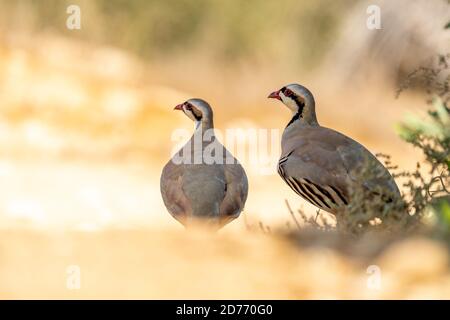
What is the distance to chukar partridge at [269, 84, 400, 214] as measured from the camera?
7.90 metres

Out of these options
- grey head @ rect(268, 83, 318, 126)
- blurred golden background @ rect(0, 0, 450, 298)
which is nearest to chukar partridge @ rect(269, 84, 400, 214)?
grey head @ rect(268, 83, 318, 126)

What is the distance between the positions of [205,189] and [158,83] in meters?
12.7

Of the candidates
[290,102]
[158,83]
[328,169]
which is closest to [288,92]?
[290,102]

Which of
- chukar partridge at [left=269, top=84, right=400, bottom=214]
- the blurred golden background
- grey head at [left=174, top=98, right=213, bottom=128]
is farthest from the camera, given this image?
the blurred golden background

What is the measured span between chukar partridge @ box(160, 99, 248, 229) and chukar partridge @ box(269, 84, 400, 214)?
366 millimetres

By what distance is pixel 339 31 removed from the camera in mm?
20844

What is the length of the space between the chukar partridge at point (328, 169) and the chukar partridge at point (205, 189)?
37cm

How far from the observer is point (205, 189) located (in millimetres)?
8523

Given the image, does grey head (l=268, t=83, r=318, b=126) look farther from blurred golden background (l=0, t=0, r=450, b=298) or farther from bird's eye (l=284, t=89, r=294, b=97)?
blurred golden background (l=0, t=0, r=450, b=298)

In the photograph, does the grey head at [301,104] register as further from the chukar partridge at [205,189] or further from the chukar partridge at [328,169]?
the chukar partridge at [205,189]

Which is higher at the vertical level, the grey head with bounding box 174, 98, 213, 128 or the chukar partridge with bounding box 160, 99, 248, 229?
the grey head with bounding box 174, 98, 213, 128

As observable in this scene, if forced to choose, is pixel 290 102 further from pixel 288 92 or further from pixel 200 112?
pixel 200 112

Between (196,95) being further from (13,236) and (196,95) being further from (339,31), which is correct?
(13,236)

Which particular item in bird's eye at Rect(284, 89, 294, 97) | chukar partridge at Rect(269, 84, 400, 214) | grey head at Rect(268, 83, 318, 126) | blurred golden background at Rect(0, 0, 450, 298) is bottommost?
chukar partridge at Rect(269, 84, 400, 214)
